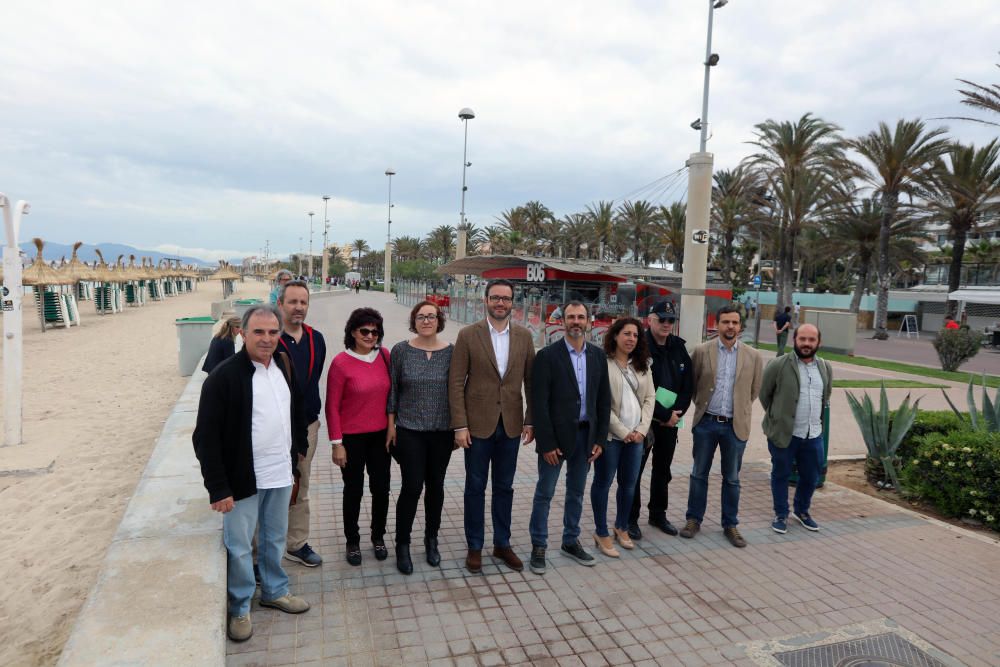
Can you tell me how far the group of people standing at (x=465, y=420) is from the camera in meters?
3.02

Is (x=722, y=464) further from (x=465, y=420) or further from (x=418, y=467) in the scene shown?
(x=418, y=467)

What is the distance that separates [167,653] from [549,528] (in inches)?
111

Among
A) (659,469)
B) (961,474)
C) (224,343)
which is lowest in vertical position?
(961,474)

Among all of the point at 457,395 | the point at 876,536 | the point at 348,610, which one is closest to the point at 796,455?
the point at 876,536

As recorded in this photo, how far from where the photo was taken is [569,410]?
3814mm

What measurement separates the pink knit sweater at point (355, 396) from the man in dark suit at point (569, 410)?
979 mm

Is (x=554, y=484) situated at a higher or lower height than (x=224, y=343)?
lower

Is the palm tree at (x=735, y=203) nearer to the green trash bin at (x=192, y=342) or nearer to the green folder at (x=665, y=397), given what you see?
the green trash bin at (x=192, y=342)

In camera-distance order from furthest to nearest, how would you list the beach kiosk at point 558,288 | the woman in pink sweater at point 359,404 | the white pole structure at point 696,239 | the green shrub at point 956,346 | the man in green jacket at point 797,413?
the beach kiosk at point 558,288, the green shrub at point 956,346, the white pole structure at point 696,239, the man in green jacket at point 797,413, the woman in pink sweater at point 359,404

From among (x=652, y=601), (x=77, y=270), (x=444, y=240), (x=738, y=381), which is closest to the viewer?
(x=652, y=601)

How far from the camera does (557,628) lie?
3.28 m

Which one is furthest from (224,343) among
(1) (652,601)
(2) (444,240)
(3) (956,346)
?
(2) (444,240)

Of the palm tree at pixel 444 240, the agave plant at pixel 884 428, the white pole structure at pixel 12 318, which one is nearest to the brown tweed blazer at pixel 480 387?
the agave plant at pixel 884 428

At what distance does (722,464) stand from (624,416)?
99 cm
